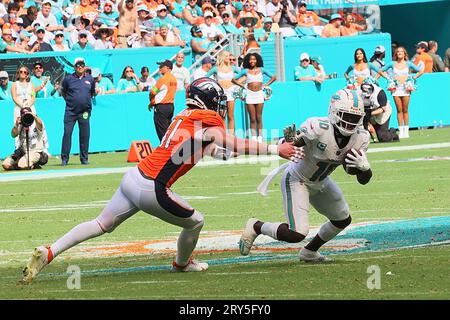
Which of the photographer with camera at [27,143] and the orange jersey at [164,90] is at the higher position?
the orange jersey at [164,90]

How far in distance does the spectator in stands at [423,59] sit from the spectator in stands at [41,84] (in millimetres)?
9627

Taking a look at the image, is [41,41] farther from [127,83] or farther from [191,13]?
[191,13]

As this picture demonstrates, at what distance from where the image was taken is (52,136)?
24281 millimetres

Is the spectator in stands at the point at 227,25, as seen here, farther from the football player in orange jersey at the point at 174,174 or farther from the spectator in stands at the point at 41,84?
the football player in orange jersey at the point at 174,174

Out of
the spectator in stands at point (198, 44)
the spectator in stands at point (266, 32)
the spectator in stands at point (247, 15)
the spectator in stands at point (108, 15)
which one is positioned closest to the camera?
the spectator in stands at point (108, 15)

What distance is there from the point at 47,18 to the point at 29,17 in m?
0.39

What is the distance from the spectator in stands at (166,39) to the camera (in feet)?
87.7

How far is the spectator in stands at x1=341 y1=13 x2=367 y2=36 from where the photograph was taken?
102ft

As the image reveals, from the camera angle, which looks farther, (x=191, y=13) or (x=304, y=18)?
(x=304, y=18)

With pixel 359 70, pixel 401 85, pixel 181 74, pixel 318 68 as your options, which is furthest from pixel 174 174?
pixel 318 68

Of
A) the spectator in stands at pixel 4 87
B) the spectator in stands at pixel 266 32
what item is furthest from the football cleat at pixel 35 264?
the spectator in stands at pixel 266 32

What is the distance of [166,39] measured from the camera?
88.1ft

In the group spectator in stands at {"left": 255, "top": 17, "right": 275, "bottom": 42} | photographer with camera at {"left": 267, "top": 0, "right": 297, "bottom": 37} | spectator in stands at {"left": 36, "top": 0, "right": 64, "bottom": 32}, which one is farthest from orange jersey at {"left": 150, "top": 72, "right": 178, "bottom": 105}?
photographer with camera at {"left": 267, "top": 0, "right": 297, "bottom": 37}
